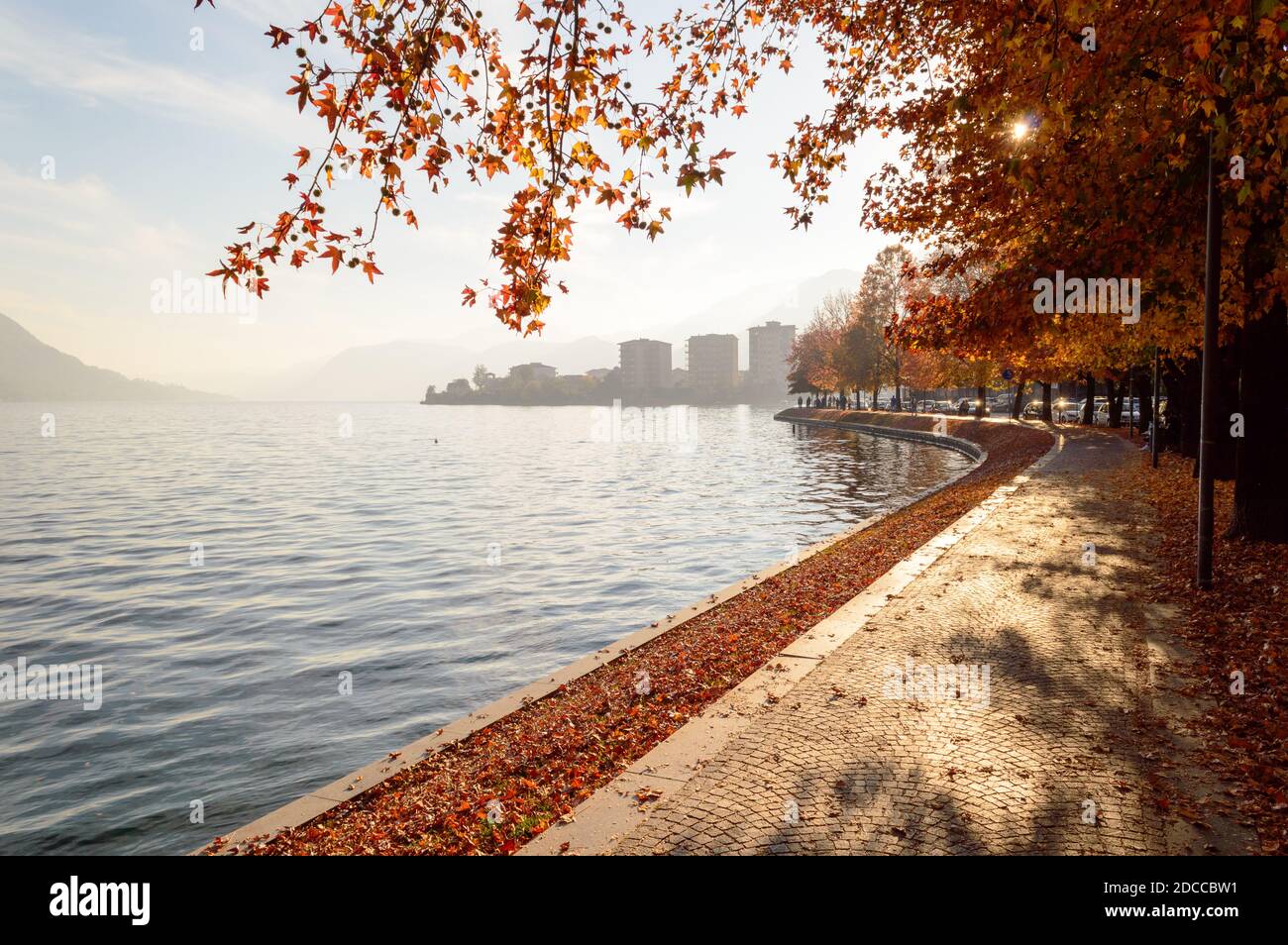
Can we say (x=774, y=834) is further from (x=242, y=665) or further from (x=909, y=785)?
(x=242, y=665)

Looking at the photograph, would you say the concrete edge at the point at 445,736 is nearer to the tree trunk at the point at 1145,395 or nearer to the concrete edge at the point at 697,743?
the concrete edge at the point at 697,743

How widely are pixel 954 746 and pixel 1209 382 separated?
760cm

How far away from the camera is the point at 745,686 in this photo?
25.9 feet

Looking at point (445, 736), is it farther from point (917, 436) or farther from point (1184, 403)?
point (917, 436)

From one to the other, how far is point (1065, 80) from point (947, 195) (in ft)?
27.6

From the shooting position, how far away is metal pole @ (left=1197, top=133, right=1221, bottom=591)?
10195 millimetres

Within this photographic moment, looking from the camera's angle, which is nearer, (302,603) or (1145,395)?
(302,603)

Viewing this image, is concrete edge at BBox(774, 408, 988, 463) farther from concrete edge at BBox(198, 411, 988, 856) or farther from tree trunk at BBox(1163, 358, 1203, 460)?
concrete edge at BBox(198, 411, 988, 856)

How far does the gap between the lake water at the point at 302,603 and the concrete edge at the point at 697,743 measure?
447cm

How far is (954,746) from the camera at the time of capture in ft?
20.5

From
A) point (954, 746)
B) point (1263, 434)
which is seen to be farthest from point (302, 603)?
point (1263, 434)

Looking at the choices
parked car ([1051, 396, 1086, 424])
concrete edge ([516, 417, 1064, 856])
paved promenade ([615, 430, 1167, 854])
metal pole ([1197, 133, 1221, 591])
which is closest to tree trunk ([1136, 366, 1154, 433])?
parked car ([1051, 396, 1086, 424])

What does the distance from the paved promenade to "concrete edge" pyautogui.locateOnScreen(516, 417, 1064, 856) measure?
0.13 meters

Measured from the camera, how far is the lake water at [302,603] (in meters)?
9.15
